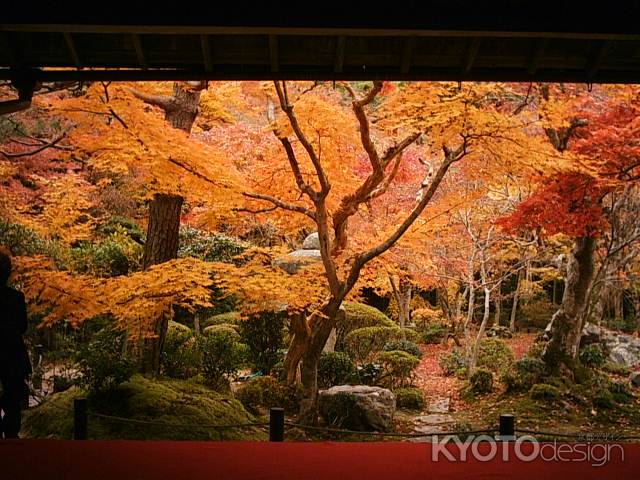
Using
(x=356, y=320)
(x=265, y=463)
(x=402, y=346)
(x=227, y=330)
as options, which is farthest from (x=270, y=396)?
(x=265, y=463)

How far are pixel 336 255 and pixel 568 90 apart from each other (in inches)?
204

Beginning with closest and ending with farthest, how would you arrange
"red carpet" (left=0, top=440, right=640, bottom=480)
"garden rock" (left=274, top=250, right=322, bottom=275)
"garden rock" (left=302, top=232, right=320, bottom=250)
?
"red carpet" (left=0, top=440, right=640, bottom=480) < "garden rock" (left=274, top=250, right=322, bottom=275) < "garden rock" (left=302, top=232, right=320, bottom=250)


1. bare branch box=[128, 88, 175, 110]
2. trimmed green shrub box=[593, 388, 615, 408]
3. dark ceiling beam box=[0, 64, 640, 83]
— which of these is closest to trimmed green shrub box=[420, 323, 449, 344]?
trimmed green shrub box=[593, 388, 615, 408]

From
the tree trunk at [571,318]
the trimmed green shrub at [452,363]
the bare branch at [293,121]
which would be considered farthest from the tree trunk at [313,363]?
the trimmed green shrub at [452,363]

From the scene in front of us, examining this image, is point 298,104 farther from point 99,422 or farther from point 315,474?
point 315,474

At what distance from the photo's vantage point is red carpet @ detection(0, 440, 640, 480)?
2.57m

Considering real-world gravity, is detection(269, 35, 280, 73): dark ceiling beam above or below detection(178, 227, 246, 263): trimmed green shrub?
above

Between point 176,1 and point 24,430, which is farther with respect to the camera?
point 24,430

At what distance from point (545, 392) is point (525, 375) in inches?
23.9

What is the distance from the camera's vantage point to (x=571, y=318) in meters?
9.88

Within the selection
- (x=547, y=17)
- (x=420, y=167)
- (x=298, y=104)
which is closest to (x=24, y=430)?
(x=298, y=104)

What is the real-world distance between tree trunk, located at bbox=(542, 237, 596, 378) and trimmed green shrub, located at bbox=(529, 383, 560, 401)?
1.86 feet

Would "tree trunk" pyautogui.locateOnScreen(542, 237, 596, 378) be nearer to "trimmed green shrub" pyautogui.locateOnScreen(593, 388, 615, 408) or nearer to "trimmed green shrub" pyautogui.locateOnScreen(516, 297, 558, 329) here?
"trimmed green shrub" pyautogui.locateOnScreen(593, 388, 615, 408)

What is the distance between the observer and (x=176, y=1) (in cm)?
257
